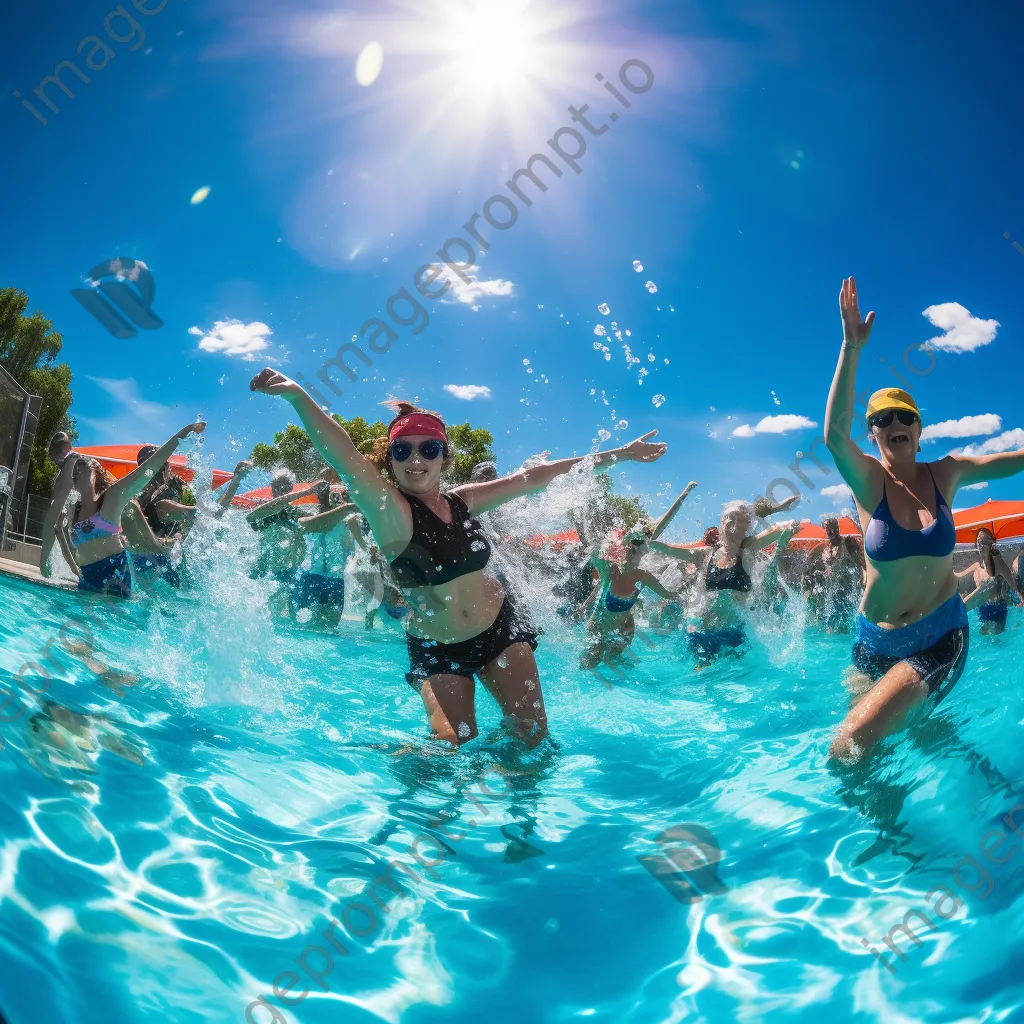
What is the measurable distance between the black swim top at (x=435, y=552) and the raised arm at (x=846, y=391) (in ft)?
6.06

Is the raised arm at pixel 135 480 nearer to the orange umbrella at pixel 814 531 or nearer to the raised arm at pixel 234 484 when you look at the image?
the raised arm at pixel 234 484

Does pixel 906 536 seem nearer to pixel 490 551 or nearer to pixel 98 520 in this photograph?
pixel 490 551

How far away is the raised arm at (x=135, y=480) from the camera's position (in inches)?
235

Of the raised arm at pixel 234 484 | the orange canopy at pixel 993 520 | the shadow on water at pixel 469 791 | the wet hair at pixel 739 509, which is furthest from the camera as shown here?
the orange canopy at pixel 993 520

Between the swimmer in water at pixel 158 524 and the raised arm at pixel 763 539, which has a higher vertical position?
the swimmer in water at pixel 158 524

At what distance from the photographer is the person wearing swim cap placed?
3018 mm

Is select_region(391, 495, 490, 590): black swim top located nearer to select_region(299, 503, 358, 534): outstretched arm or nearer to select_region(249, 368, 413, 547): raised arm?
select_region(249, 368, 413, 547): raised arm

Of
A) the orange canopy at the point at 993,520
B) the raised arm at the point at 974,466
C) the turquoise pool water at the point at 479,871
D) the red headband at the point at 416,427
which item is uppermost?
the orange canopy at the point at 993,520

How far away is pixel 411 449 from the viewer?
11.5 ft

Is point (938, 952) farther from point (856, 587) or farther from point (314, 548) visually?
point (856, 587)

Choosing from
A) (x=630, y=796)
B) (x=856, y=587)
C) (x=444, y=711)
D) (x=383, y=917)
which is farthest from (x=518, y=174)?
(x=856, y=587)

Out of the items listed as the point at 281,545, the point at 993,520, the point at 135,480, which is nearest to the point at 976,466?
the point at 135,480

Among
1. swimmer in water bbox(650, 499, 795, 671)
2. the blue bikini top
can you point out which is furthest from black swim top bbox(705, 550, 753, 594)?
the blue bikini top

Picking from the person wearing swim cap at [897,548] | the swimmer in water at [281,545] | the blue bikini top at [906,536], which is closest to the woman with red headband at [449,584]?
the person wearing swim cap at [897,548]
